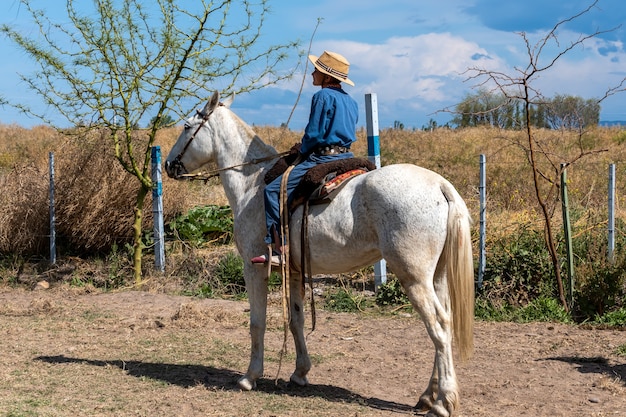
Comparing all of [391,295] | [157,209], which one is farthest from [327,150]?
[157,209]

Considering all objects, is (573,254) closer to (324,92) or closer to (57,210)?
(324,92)

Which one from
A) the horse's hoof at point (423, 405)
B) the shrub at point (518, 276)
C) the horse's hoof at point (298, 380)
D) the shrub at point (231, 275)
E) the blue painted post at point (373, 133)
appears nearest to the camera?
the horse's hoof at point (423, 405)

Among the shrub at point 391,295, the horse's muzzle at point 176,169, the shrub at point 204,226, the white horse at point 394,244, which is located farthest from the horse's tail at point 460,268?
the shrub at point 204,226

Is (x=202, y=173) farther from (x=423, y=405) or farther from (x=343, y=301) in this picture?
(x=343, y=301)

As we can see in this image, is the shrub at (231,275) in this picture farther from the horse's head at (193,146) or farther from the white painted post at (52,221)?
the horse's head at (193,146)

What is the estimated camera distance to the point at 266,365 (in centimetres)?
706

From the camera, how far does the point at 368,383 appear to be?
6.40m

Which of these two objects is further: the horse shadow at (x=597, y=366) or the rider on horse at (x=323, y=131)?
the horse shadow at (x=597, y=366)

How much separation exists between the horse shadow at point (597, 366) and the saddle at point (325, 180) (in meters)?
2.74

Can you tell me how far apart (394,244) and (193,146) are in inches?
89.1

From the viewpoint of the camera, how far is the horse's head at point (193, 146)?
21.8 feet

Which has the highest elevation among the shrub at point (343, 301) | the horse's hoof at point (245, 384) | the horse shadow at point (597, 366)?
the shrub at point (343, 301)

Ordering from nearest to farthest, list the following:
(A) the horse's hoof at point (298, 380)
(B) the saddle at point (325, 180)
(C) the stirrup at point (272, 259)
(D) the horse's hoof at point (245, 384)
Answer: (B) the saddle at point (325, 180) < (C) the stirrup at point (272, 259) < (D) the horse's hoof at point (245, 384) < (A) the horse's hoof at point (298, 380)

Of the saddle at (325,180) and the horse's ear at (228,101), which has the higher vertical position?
the horse's ear at (228,101)
